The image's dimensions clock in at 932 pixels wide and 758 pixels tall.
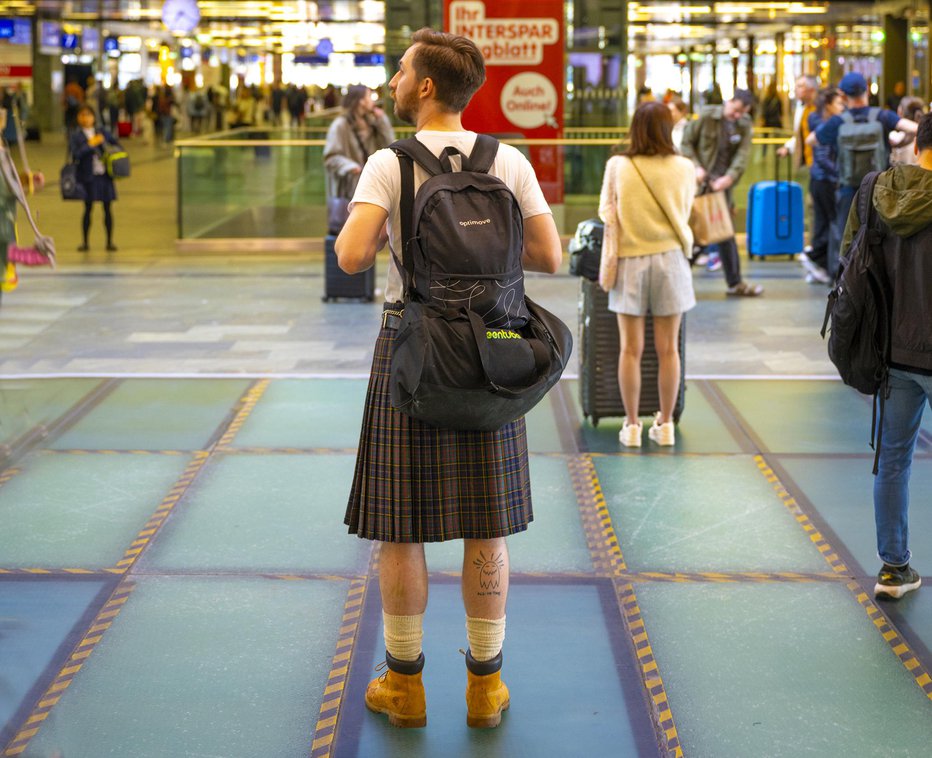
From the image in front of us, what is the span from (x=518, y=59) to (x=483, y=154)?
11831mm

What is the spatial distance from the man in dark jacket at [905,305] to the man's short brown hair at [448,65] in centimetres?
159

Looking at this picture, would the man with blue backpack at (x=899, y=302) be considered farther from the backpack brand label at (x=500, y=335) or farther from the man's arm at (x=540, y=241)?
the backpack brand label at (x=500, y=335)

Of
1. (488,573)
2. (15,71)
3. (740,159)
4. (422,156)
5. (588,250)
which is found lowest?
(488,573)

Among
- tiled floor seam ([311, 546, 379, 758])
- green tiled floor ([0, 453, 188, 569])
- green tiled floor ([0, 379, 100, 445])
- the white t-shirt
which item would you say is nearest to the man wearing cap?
green tiled floor ([0, 379, 100, 445])

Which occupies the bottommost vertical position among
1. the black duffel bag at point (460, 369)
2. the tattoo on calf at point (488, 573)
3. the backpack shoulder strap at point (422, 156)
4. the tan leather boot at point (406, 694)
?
the tan leather boot at point (406, 694)

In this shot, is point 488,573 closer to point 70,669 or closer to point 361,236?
point 361,236

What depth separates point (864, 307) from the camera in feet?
15.1

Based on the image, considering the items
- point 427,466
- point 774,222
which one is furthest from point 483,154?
point 774,222

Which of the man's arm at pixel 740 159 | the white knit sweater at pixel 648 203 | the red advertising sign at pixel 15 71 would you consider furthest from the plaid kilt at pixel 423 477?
the red advertising sign at pixel 15 71

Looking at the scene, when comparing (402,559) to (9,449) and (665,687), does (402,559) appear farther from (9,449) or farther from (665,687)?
(9,449)

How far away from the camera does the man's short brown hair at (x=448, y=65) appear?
11.9 ft

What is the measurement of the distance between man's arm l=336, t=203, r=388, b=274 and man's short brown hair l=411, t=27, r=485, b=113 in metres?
0.35

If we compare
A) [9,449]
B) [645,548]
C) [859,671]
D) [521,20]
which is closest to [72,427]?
[9,449]

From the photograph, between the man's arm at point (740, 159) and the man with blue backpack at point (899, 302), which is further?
the man's arm at point (740, 159)
